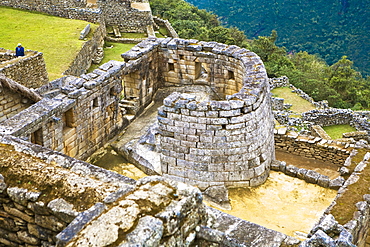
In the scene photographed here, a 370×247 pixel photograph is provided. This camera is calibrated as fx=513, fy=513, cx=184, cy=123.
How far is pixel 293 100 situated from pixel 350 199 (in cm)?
1872

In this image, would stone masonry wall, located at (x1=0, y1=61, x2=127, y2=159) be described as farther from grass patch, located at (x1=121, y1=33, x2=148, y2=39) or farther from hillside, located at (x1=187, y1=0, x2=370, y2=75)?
hillside, located at (x1=187, y1=0, x2=370, y2=75)

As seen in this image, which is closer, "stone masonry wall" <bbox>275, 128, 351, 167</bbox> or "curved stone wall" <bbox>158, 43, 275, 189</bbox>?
"curved stone wall" <bbox>158, 43, 275, 189</bbox>

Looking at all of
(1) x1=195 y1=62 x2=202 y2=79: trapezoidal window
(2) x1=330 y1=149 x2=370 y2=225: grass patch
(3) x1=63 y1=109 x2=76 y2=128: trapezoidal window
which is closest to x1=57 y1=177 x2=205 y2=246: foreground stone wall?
(2) x1=330 y1=149 x2=370 y2=225: grass patch

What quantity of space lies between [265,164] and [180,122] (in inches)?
89.3

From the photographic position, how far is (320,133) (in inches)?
834

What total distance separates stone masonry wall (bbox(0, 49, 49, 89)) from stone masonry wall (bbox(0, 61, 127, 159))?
6.76m

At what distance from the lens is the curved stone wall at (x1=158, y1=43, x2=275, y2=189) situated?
10094 millimetres

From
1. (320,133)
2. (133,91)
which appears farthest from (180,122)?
(320,133)

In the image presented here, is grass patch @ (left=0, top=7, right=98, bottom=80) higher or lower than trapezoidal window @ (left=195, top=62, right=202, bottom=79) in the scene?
lower

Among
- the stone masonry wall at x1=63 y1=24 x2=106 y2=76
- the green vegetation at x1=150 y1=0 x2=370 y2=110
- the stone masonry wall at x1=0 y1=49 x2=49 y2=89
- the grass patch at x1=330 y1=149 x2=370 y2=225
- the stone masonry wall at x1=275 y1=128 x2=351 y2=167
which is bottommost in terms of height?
the green vegetation at x1=150 y1=0 x2=370 y2=110

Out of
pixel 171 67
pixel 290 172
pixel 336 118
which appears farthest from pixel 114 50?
pixel 290 172

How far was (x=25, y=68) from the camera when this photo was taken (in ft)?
60.6

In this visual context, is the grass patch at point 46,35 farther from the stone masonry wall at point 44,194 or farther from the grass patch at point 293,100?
the stone masonry wall at point 44,194

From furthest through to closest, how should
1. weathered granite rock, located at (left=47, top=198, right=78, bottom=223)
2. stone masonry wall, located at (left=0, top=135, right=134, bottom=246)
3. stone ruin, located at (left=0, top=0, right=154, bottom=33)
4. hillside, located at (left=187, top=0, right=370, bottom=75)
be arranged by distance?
hillside, located at (left=187, top=0, right=370, bottom=75) < stone ruin, located at (left=0, top=0, right=154, bottom=33) < stone masonry wall, located at (left=0, top=135, right=134, bottom=246) < weathered granite rock, located at (left=47, top=198, right=78, bottom=223)
